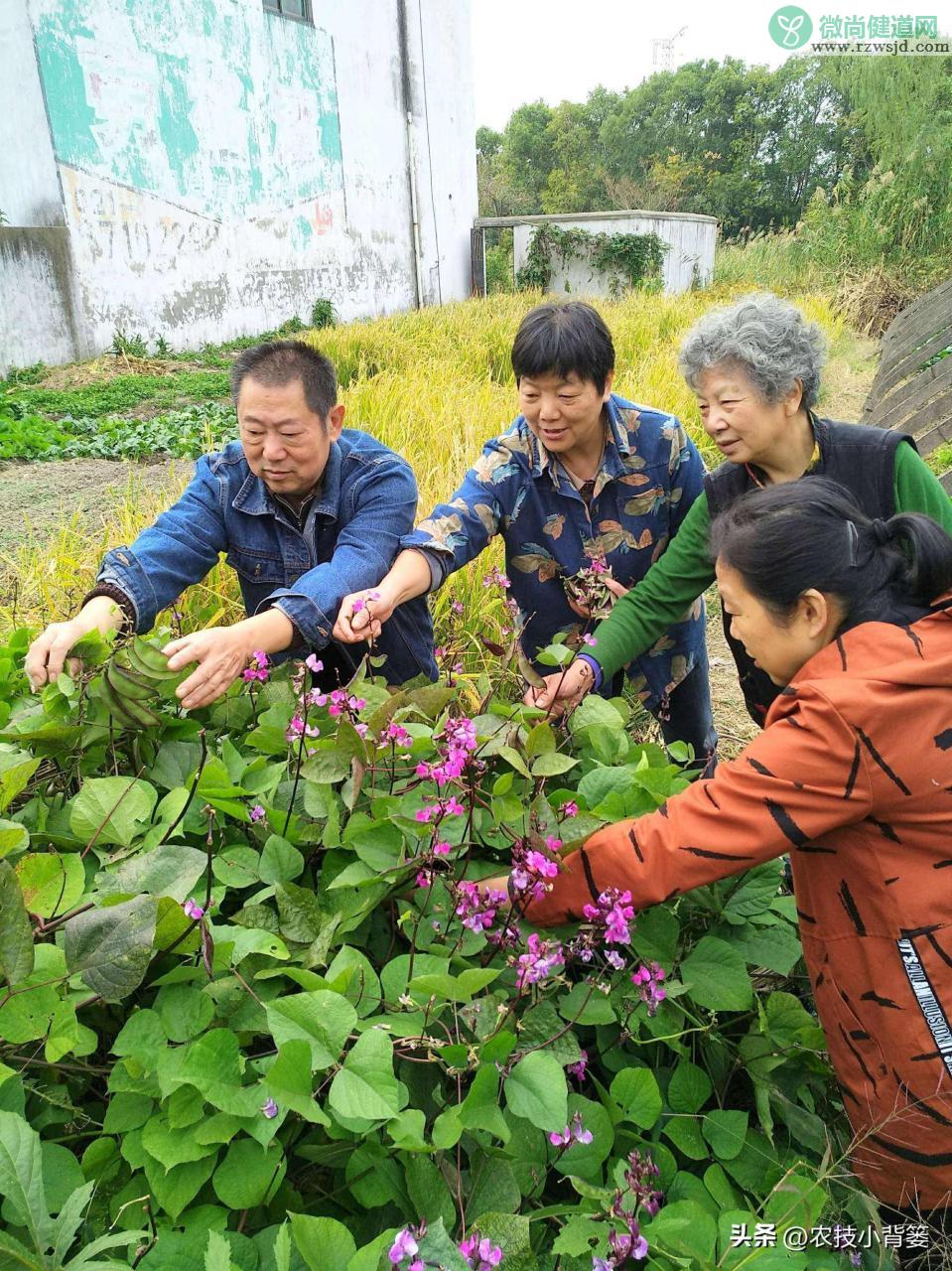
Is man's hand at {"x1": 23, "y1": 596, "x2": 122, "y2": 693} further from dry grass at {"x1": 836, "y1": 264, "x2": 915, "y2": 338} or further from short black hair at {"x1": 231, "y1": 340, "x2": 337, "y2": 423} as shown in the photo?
dry grass at {"x1": 836, "y1": 264, "x2": 915, "y2": 338}

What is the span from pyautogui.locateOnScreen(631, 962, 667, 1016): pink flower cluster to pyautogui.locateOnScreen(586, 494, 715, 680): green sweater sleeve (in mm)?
1052

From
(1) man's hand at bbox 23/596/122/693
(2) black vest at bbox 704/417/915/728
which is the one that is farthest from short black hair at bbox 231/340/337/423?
(2) black vest at bbox 704/417/915/728

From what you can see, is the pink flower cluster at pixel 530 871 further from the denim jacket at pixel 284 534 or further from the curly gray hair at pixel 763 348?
the curly gray hair at pixel 763 348

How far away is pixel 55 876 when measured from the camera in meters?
0.93

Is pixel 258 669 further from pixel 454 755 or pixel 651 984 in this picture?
pixel 651 984

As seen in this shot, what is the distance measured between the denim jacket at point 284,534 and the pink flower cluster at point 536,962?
41.9 inches

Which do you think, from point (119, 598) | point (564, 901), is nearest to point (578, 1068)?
point (564, 901)

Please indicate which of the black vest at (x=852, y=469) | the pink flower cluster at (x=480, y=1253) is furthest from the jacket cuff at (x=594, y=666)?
the pink flower cluster at (x=480, y=1253)

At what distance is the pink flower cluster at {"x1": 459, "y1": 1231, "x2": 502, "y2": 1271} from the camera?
74 centimetres

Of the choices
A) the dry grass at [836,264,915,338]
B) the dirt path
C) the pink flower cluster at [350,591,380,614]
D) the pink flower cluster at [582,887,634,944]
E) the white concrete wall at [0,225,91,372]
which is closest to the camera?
the pink flower cluster at [582,887,634,944]

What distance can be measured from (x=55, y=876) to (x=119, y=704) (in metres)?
0.30

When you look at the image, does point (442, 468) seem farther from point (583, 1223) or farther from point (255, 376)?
point (583, 1223)

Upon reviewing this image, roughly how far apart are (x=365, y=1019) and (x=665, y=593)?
4.69 ft

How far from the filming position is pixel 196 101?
11312 millimetres
